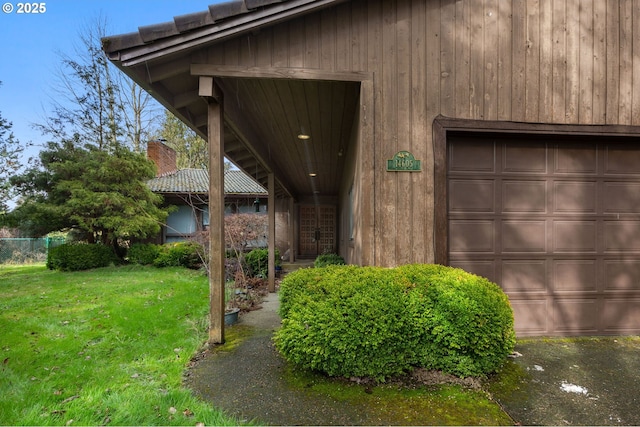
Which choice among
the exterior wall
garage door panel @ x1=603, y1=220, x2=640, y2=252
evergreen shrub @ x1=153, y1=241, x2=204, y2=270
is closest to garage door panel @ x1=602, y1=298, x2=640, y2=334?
garage door panel @ x1=603, y1=220, x2=640, y2=252

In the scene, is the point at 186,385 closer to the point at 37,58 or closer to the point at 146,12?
the point at 146,12

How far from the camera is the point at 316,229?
49.3 ft

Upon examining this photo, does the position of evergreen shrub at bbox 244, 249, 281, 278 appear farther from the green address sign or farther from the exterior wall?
the green address sign

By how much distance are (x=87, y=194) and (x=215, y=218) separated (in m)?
9.23

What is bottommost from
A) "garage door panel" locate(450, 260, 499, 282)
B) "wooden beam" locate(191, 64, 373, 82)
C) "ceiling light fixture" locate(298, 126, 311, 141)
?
"garage door panel" locate(450, 260, 499, 282)

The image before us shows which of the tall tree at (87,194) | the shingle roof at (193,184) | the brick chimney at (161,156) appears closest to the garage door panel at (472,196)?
the tall tree at (87,194)

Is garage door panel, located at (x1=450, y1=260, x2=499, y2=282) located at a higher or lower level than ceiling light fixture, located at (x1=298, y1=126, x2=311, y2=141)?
lower

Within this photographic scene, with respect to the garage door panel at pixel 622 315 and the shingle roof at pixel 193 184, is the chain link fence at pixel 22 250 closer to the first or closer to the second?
the shingle roof at pixel 193 184

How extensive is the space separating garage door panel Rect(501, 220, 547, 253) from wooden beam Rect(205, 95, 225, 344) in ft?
11.0

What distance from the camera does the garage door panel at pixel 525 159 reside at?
3.82 m

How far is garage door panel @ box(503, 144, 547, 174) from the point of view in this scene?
12.5ft

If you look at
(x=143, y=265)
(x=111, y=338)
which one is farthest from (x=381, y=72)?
(x=143, y=265)

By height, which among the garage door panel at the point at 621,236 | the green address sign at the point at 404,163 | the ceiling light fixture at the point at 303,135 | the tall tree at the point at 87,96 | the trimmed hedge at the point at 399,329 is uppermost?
the tall tree at the point at 87,96

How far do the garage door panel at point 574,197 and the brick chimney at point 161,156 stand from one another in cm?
1585
